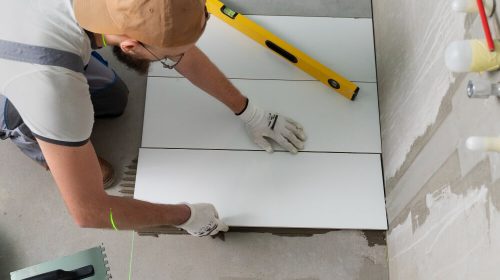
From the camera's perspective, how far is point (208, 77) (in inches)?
60.6

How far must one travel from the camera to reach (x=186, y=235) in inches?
66.4

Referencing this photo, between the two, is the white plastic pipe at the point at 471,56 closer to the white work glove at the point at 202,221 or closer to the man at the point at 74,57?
the man at the point at 74,57

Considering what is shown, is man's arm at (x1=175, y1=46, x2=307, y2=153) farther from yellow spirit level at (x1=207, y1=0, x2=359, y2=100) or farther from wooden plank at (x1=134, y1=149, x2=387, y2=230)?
yellow spirit level at (x1=207, y1=0, x2=359, y2=100)

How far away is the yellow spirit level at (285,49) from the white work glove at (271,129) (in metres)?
0.22

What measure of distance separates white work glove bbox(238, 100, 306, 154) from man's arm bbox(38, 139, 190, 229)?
0.45 m

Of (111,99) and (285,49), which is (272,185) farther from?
(111,99)

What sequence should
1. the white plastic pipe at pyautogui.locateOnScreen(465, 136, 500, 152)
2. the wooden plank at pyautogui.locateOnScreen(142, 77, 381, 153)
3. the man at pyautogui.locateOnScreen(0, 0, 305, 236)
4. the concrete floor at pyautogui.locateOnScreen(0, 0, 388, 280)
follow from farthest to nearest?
the wooden plank at pyautogui.locateOnScreen(142, 77, 381, 153) → the concrete floor at pyautogui.locateOnScreen(0, 0, 388, 280) → the man at pyautogui.locateOnScreen(0, 0, 305, 236) → the white plastic pipe at pyautogui.locateOnScreen(465, 136, 500, 152)

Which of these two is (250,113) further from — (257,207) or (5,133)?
(5,133)

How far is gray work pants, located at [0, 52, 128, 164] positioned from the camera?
56.1 inches

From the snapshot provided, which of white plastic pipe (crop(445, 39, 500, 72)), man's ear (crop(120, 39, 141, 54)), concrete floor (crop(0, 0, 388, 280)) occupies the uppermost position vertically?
white plastic pipe (crop(445, 39, 500, 72))

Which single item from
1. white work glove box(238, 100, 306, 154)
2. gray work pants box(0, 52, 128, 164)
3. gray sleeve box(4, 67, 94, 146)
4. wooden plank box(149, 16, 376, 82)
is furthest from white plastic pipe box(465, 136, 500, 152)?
gray work pants box(0, 52, 128, 164)

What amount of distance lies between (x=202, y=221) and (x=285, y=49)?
2.47 ft

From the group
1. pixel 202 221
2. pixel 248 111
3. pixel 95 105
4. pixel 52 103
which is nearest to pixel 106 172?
pixel 95 105

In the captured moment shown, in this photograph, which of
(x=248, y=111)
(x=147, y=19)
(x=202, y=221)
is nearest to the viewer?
(x=147, y=19)
